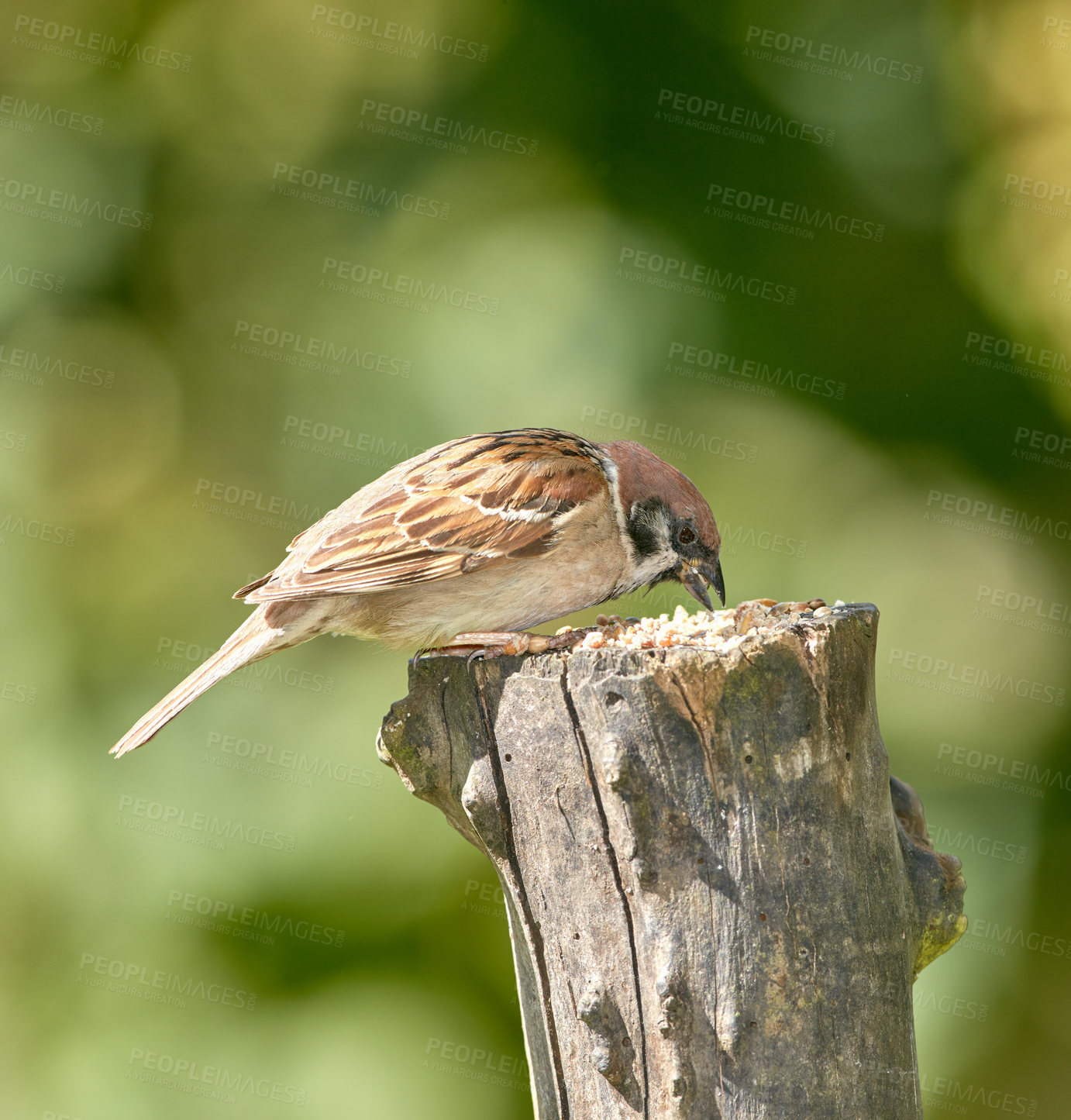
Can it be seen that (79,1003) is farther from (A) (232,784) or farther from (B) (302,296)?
(B) (302,296)

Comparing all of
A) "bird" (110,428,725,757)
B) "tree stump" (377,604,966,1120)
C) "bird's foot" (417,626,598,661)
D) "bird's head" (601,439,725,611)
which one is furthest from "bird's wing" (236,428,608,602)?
"tree stump" (377,604,966,1120)

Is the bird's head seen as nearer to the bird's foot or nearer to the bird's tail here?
the bird's foot

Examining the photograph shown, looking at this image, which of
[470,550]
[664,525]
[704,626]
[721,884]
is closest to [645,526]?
[664,525]

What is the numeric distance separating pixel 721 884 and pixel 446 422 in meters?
3.22

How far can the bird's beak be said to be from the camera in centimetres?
360

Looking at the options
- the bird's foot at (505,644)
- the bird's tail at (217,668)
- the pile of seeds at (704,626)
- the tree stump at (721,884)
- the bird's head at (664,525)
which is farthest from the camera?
the bird's head at (664,525)

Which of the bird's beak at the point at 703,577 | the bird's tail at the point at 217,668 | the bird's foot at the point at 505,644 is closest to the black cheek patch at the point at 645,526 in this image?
the bird's beak at the point at 703,577

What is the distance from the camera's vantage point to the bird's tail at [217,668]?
122 inches

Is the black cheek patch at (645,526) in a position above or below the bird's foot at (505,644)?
above

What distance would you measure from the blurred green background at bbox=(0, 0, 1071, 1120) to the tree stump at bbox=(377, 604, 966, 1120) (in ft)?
7.69

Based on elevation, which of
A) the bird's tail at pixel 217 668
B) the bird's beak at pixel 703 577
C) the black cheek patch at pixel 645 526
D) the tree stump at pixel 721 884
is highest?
the black cheek patch at pixel 645 526

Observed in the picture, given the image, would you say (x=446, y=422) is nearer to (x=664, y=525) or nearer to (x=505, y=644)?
(x=664, y=525)

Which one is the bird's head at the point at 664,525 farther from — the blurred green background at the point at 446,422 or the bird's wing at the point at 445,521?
the blurred green background at the point at 446,422

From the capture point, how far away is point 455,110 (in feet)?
15.8
